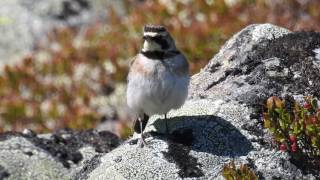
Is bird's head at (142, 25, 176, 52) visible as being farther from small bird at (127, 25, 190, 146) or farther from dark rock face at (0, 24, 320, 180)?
dark rock face at (0, 24, 320, 180)

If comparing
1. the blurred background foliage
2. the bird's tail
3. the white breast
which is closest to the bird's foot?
the white breast

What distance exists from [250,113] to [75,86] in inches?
326

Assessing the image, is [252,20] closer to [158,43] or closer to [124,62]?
[124,62]

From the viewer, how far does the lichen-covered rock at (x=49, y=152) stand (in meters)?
8.95

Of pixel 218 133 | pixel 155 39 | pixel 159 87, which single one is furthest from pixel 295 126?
pixel 155 39

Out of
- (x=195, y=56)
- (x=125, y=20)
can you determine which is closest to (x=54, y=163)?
(x=195, y=56)

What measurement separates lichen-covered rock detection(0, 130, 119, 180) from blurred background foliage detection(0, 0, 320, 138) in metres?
4.06

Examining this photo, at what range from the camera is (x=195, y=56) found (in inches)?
593

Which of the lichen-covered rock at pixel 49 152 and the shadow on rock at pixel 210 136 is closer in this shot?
the shadow on rock at pixel 210 136

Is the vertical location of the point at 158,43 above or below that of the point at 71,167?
above

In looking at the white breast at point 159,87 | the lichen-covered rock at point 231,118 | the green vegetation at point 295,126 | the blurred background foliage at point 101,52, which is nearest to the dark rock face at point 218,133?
the lichen-covered rock at point 231,118

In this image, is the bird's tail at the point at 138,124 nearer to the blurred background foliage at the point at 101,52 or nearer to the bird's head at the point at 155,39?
the bird's head at the point at 155,39

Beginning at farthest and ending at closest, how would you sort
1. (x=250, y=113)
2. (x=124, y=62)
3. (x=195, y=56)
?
(x=124, y=62)
(x=195, y=56)
(x=250, y=113)

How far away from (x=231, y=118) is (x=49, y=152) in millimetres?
2520
